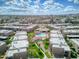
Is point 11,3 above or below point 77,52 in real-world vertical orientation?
above

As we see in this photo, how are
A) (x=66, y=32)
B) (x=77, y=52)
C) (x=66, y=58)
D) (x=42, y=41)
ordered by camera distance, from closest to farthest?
(x=66, y=58) → (x=77, y=52) → (x=42, y=41) → (x=66, y=32)

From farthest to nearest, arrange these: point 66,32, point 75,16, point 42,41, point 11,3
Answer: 1. point 75,16
2. point 11,3
3. point 66,32
4. point 42,41

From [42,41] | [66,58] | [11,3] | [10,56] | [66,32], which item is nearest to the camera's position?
[10,56]

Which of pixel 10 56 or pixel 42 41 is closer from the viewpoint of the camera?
pixel 10 56

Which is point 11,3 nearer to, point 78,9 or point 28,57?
point 78,9

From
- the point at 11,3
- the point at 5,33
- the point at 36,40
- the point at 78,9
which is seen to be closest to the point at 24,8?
the point at 11,3

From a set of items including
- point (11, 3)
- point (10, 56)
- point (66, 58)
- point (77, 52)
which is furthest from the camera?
point (11, 3)

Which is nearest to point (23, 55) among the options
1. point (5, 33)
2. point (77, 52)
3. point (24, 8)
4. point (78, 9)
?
point (77, 52)

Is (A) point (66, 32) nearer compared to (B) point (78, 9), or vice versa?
(A) point (66, 32)

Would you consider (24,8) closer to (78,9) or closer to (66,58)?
(78,9)
